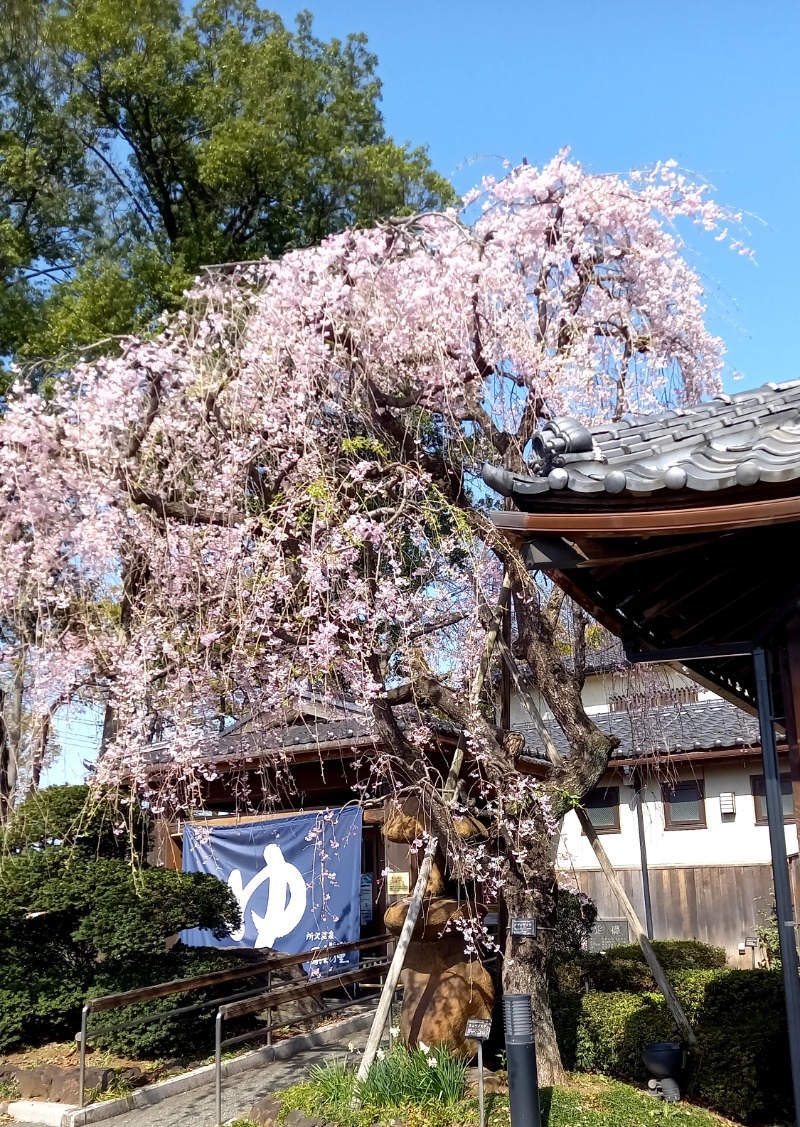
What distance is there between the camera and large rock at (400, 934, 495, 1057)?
25.3 feet

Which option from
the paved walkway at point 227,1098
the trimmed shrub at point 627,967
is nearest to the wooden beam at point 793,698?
the paved walkway at point 227,1098

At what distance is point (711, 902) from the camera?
16875mm

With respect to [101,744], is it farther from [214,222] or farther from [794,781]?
[214,222]

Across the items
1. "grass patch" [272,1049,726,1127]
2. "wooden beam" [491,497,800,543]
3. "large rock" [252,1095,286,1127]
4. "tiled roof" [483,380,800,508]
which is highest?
"tiled roof" [483,380,800,508]

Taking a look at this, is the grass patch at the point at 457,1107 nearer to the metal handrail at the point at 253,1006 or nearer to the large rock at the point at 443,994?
the metal handrail at the point at 253,1006

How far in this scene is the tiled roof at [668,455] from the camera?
11.9ft

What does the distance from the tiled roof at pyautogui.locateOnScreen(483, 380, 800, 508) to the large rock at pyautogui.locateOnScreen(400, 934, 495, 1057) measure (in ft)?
17.4

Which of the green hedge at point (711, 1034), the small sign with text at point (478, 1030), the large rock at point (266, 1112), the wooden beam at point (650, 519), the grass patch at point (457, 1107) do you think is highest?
the wooden beam at point (650, 519)

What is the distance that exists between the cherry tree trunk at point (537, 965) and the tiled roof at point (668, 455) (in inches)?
168

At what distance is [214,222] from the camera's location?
1528cm

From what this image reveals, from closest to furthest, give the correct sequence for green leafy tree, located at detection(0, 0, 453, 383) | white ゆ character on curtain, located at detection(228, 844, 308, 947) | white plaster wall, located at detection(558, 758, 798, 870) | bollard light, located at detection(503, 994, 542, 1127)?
bollard light, located at detection(503, 994, 542, 1127), white ゆ character on curtain, located at detection(228, 844, 308, 947), green leafy tree, located at detection(0, 0, 453, 383), white plaster wall, located at detection(558, 758, 798, 870)

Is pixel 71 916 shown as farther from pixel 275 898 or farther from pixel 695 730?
pixel 695 730

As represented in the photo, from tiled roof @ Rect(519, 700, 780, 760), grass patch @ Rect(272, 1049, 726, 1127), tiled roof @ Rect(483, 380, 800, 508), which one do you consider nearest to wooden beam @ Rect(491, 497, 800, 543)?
tiled roof @ Rect(483, 380, 800, 508)

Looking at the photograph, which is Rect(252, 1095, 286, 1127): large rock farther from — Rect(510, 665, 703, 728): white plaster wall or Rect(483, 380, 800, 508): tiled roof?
Rect(483, 380, 800, 508): tiled roof
